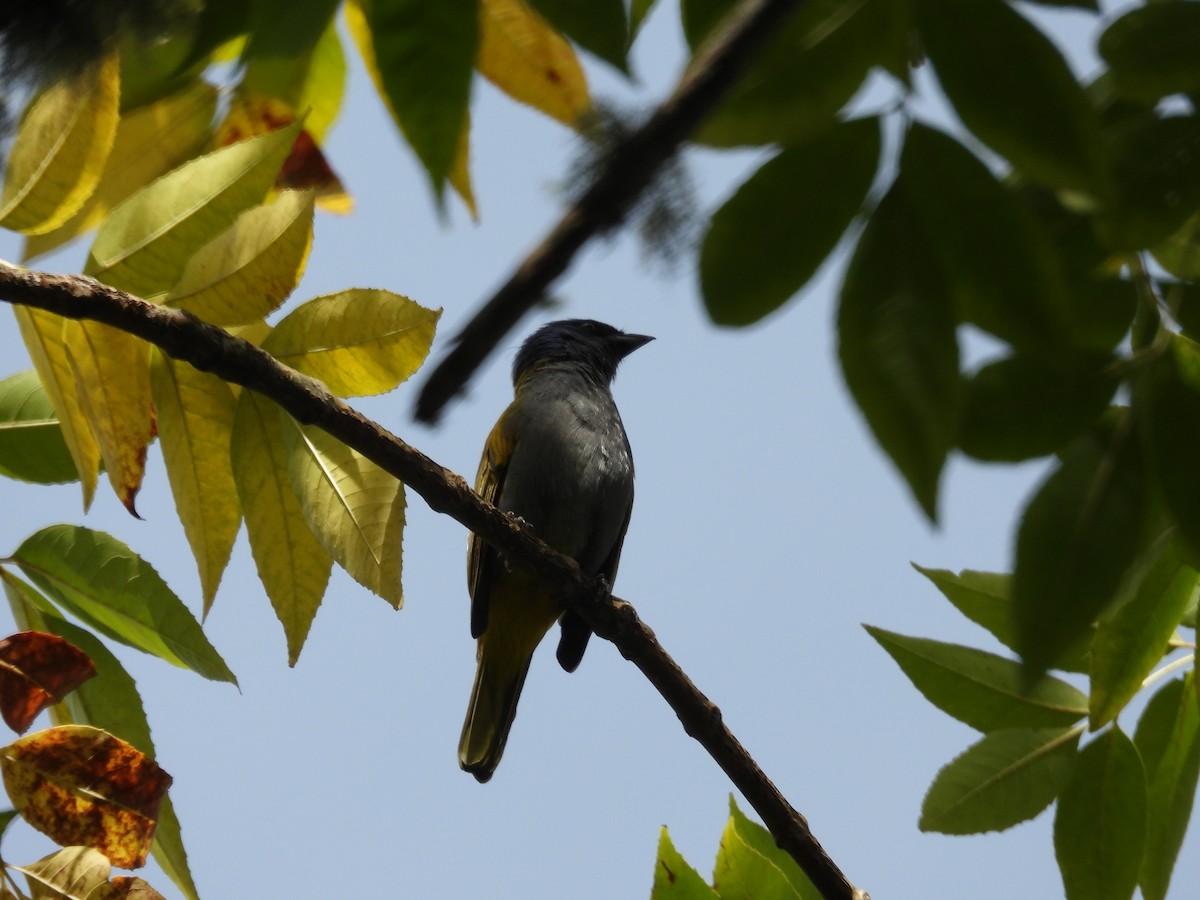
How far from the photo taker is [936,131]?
54.4 inches

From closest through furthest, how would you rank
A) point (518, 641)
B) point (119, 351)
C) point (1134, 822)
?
point (119, 351)
point (1134, 822)
point (518, 641)

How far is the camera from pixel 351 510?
251cm

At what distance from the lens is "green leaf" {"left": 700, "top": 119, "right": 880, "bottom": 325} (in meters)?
1.42

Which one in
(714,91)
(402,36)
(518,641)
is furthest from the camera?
(518,641)

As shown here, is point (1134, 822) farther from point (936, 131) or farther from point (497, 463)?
point (497, 463)

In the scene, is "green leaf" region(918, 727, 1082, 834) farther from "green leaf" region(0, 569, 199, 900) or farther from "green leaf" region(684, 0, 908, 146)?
"green leaf" region(684, 0, 908, 146)

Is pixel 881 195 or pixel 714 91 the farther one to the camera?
pixel 881 195

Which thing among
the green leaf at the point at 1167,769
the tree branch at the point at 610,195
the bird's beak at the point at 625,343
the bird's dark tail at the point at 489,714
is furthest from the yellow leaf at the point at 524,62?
the bird's beak at the point at 625,343

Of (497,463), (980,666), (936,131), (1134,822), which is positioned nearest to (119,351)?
(936,131)

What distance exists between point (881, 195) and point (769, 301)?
0.19m

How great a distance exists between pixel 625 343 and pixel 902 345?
637cm

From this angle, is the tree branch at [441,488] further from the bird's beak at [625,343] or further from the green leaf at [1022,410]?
the bird's beak at [625,343]

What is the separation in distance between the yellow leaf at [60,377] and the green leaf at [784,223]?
161 centimetres

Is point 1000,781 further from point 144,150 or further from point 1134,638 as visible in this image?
point 144,150
